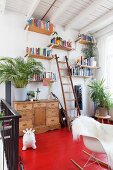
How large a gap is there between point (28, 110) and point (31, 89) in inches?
34.7

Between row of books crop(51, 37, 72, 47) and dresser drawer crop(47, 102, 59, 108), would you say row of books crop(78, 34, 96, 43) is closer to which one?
row of books crop(51, 37, 72, 47)

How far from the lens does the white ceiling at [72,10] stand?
3870mm

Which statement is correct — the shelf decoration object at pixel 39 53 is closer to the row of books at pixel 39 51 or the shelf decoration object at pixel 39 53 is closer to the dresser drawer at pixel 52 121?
the row of books at pixel 39 51

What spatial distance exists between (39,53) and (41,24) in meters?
0.86

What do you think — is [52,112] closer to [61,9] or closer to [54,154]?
[54,154]

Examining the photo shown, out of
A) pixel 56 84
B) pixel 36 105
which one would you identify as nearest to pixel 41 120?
pixel 36 105

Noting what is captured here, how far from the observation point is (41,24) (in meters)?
4.44

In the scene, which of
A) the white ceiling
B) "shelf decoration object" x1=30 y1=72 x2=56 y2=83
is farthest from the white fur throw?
the white ceiling

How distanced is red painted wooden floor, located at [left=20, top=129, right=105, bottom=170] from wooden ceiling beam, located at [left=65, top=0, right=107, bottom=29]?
3363 mm

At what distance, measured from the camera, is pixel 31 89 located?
452 centimetres

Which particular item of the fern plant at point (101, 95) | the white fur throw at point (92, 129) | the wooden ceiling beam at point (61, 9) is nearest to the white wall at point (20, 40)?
the wooden ceiling beam at point (61, 9)

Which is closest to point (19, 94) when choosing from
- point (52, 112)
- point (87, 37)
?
point (52, 112)

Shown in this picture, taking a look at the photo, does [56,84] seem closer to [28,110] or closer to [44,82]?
[44,82]

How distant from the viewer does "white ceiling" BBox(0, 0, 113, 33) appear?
12.7 ft
